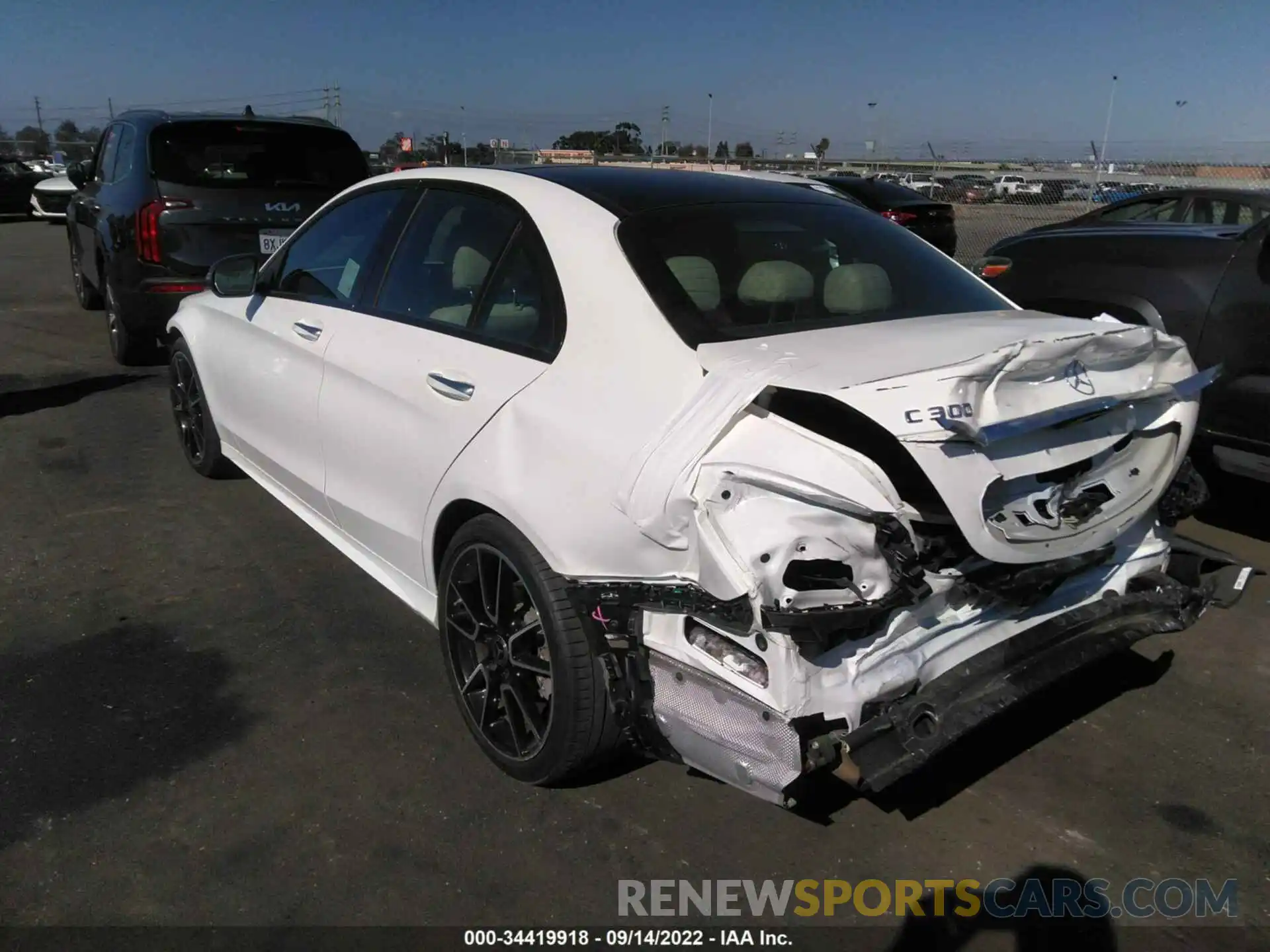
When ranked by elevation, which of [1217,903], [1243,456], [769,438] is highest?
[769,438]

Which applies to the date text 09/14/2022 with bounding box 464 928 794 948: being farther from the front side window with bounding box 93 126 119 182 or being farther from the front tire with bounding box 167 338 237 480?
the front side window with bounding box 93 126 119 182

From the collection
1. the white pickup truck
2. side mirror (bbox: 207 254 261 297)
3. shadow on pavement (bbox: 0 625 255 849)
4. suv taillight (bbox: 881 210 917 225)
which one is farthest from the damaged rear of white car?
the white pickup truck

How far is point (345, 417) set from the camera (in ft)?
11.3

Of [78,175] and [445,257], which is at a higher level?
[78,175]

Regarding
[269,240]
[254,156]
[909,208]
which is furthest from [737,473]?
[909,208]

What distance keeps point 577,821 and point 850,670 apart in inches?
38.7

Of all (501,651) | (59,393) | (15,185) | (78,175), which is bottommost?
(59,393)

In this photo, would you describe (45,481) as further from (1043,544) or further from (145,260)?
(1043,544)

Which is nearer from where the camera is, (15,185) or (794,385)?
(794,385)

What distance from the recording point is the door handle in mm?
2818

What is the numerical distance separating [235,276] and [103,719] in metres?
2.08

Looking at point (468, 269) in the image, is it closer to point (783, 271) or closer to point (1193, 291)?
point (783, 271)

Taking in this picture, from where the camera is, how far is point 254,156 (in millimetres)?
7293

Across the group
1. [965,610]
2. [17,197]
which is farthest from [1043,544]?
[17,197]
